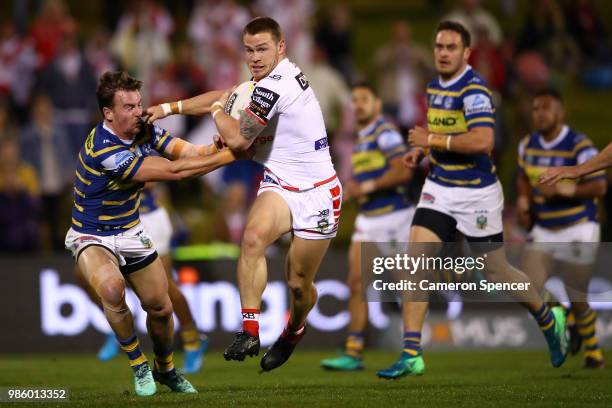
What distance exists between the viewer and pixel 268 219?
8.73 metres

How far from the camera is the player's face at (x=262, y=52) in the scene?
8781 mm

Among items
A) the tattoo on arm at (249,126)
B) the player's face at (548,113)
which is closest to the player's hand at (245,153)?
the tattoo on arm at (249,126)

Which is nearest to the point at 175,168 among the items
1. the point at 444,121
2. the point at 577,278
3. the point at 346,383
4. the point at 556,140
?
the point at 346,383

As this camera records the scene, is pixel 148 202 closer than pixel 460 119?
No

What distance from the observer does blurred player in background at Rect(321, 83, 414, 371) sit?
1223 centimetres

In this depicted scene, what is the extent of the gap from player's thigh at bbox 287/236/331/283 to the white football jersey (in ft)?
1.48

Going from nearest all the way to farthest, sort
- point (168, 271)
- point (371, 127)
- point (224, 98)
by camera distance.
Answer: point (224, 98)
point (168, 271)
point (371, 127)

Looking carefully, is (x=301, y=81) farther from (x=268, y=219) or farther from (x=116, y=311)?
(x=116, y=311)

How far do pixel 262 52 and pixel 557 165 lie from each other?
4079 millimetres

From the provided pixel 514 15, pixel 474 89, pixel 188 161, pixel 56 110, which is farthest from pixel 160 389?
pixel 514 15

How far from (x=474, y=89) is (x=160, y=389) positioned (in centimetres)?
381

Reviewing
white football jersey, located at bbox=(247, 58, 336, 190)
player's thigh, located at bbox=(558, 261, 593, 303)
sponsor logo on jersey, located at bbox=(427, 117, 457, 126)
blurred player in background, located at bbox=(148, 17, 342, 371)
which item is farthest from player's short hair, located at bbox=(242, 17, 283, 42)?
player's thigh, located at bbox=(558, 261, 593, 303)

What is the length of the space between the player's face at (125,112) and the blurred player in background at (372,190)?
400 cm

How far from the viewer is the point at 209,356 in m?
14.6
